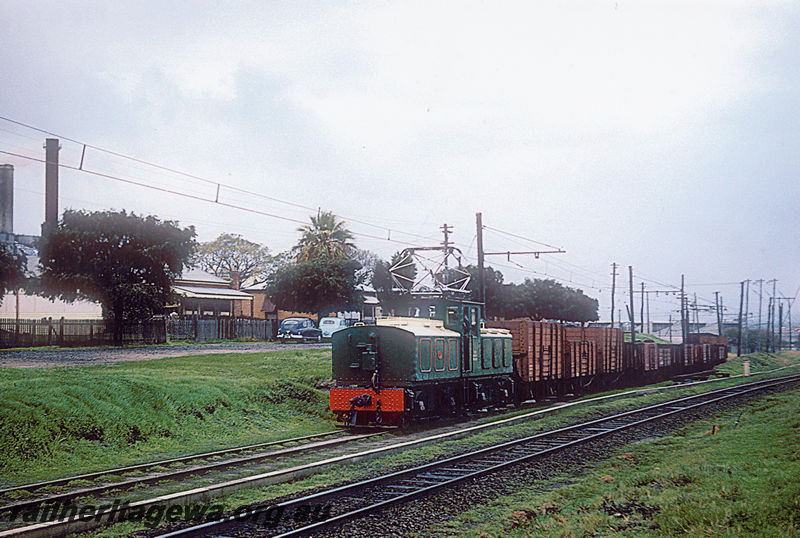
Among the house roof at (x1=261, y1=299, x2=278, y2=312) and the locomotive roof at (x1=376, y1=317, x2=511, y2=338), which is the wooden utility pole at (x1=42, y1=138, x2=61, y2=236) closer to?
the locomotive roof at (x1=376, y1=317, x2=511, y2=338)

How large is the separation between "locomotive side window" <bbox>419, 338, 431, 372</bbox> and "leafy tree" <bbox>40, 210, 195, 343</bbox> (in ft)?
76.9

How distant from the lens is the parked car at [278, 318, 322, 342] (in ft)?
151

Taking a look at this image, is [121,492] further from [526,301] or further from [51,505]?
[526,301]

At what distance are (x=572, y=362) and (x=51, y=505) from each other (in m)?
→ 21.8

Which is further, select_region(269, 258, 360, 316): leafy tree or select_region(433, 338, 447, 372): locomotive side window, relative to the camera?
select_region(269, 258, 360, 316): leafy tree

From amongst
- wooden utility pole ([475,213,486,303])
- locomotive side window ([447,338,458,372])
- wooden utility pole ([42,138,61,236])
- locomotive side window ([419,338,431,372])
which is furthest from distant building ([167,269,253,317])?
locomotive side window ([419,338,431,372])

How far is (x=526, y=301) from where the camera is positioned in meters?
77.2

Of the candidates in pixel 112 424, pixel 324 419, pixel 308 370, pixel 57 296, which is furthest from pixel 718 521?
pixel 57 296

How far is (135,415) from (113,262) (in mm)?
22626

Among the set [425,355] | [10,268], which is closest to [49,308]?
[10,268]

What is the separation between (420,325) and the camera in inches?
737

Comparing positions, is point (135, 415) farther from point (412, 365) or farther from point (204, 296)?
point (204, 296)

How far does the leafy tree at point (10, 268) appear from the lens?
30391 mm

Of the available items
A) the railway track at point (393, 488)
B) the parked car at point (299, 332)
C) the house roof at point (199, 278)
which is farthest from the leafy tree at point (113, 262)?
the railway track at point (393, 488)
